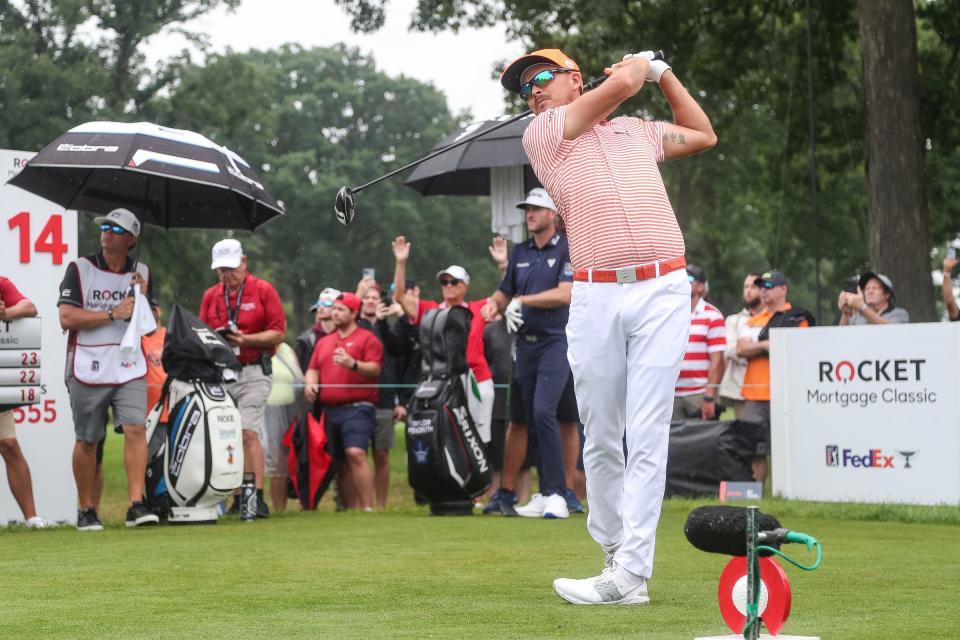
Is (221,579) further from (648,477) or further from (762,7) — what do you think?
(762,7)

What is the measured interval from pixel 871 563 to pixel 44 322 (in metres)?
6.04

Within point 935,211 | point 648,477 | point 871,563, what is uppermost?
point 935,211

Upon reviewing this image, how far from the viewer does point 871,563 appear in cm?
716

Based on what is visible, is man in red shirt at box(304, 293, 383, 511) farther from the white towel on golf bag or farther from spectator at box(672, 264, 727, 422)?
spectator at box(672, 264, 727, 422)

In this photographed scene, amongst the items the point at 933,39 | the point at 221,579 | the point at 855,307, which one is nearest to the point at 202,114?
the point at 933,39

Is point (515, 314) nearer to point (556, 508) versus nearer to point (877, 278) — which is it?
point (556, 508)

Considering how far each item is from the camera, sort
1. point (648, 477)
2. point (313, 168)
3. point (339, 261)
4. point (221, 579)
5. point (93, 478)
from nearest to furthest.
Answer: point (648, 477) → point (221, 579) → point (93, 478) → point (339, 261) → point (313, 168)

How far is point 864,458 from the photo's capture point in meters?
11.1

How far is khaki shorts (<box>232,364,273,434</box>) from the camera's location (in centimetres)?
1121

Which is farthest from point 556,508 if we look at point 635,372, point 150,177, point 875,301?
point 635,372

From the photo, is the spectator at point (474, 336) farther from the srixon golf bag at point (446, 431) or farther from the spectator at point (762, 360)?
the spectator at point (762, 360)

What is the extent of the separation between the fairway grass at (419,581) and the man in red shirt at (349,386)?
1696mm

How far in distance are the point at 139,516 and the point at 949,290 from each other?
6.20 metres

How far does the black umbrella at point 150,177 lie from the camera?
32.6ft
